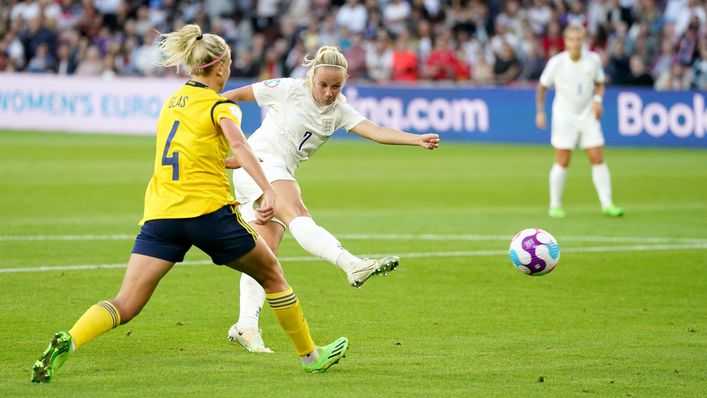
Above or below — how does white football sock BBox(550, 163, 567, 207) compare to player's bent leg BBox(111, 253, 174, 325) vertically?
below

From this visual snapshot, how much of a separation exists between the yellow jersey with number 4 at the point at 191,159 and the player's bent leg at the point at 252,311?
150 centimetres

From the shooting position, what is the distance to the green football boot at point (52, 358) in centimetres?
698

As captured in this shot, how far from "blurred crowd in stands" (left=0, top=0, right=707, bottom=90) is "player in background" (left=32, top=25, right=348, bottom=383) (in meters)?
23.8

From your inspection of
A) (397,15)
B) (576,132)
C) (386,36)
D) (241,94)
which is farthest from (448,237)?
(397,15)

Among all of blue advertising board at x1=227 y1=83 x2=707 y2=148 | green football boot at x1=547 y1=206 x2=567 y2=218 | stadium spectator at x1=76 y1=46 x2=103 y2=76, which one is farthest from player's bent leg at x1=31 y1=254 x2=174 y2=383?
stadium spectator at x1=76 y1=46 x2=103 y2=76

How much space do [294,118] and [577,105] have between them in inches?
368

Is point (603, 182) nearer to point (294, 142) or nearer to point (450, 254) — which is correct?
point (450, 254)

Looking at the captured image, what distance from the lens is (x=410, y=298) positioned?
1077 centimetres

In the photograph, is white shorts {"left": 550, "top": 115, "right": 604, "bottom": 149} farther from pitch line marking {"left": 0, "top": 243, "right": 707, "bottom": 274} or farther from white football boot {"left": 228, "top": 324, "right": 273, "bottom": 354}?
white football boot {"left": 228, "top": 324, "right": 273, "bottom": 354}

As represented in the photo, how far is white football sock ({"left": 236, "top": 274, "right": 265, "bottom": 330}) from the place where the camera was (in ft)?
28.0

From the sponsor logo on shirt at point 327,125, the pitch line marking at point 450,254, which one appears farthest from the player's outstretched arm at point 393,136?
the pitch line marking at point 450,254

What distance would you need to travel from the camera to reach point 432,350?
8.41m

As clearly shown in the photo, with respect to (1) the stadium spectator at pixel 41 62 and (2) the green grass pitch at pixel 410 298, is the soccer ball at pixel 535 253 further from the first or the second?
(1) the stadium spectator at pixel 41 62

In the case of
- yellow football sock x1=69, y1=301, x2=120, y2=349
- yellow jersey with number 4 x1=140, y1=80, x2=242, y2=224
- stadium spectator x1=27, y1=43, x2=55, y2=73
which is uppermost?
yellow jersey with number 4 x1=140, y1=80, x2=242, y2=224
